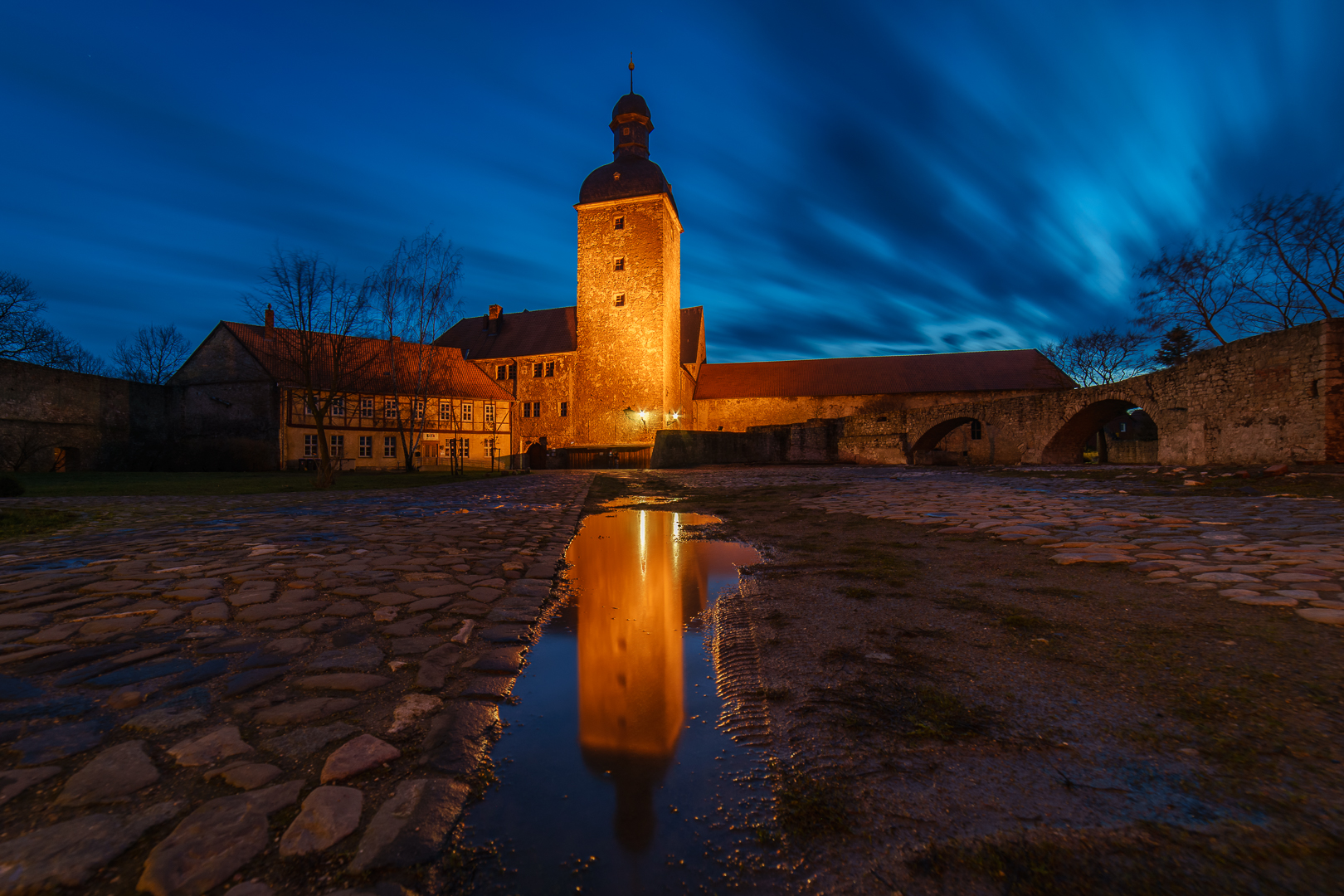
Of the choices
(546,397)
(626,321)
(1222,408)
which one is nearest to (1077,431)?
(1222,408)

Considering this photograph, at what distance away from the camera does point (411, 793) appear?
123 cm

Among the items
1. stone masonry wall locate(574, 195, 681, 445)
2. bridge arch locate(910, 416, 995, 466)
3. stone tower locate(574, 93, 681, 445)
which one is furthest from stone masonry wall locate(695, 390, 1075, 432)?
bridge arch locate(910, 416, 995, 466)

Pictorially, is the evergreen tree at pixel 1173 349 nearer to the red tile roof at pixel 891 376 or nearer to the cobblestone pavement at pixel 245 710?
the red tile roof at pixel 891 376

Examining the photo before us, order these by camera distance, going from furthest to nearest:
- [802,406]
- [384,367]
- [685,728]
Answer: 1. [802,406]
2. [384,367]
3. [685,728]

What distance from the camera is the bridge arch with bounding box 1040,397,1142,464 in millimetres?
16594

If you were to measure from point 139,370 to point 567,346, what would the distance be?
105 feet

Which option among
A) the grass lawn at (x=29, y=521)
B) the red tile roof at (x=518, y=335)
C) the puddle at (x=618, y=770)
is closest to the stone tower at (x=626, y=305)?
the red tile roof at (x=518, y=335)

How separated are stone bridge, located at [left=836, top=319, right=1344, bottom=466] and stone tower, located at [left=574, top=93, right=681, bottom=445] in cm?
1913

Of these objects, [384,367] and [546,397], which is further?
[546,397]

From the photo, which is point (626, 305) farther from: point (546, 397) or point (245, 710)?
point (245, 710)

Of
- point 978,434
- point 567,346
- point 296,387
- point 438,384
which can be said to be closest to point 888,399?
point 978,434

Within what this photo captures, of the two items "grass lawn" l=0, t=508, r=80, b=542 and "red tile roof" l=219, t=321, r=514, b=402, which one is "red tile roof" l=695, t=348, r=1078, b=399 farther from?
"grass lawn" l=0, t=508, r=80, b=542

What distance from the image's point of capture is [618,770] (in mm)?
1372

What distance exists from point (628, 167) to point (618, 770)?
38.4 meters
